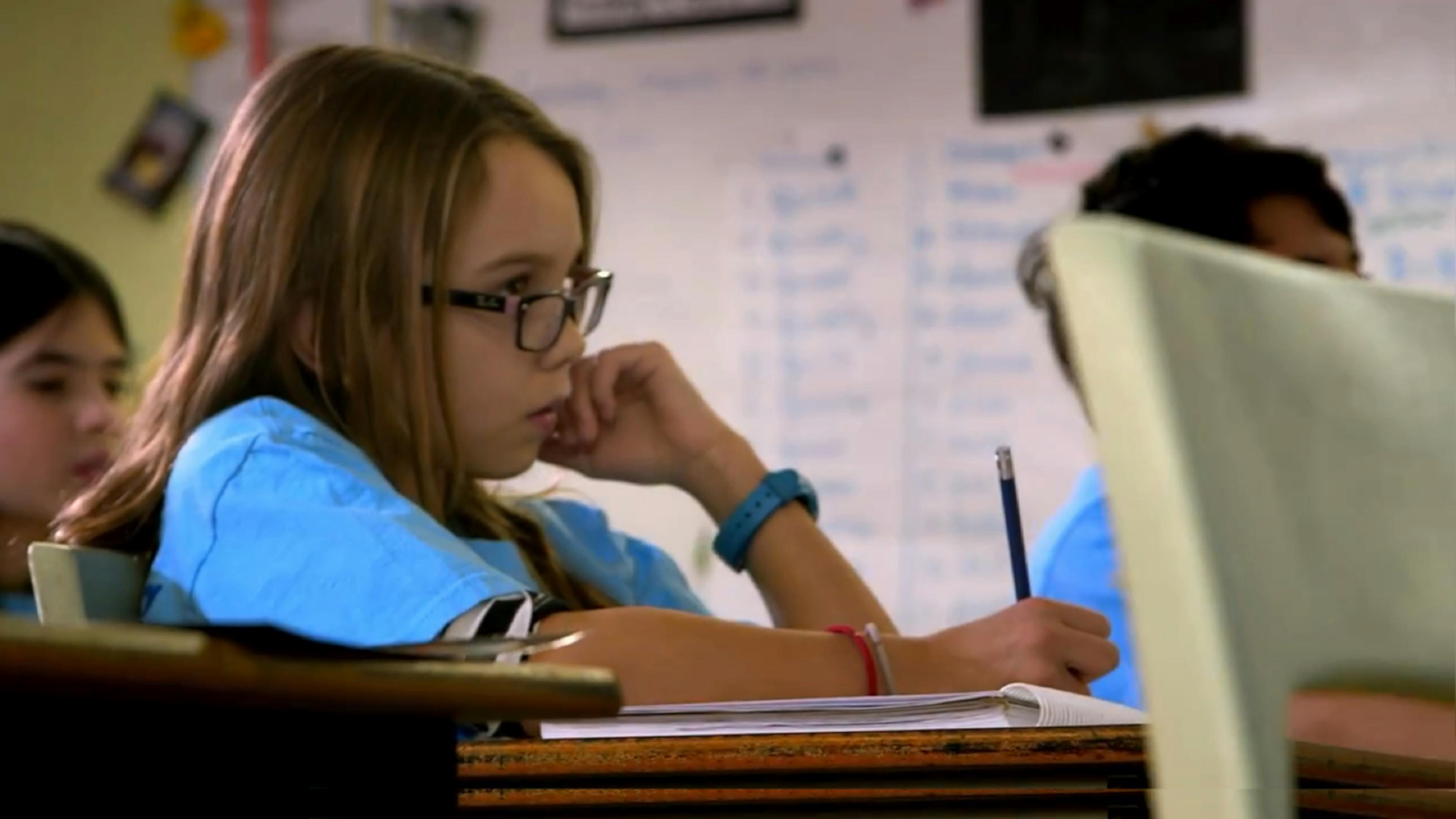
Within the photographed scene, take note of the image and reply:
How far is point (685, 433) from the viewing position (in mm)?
1566

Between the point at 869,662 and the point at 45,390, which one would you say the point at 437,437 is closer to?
the point at 869,662

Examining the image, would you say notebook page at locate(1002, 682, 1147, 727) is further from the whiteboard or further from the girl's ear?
the whiteboard

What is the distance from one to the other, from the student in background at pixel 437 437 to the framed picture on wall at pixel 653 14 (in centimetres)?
116

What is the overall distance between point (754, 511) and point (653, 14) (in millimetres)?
1375

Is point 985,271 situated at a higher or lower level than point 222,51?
lower

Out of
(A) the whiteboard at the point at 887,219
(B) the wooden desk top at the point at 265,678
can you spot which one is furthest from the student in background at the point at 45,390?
(B) the wooden desk top at the point at 265,678

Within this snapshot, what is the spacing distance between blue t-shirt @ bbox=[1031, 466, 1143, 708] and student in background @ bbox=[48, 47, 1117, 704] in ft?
0.95

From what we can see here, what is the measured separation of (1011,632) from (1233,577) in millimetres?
639

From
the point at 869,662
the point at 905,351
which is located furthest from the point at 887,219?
the point at 869,662

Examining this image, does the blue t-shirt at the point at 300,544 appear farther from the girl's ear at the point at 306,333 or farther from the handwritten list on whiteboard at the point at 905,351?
the handwritten list on whiteboard at the point at 905,351

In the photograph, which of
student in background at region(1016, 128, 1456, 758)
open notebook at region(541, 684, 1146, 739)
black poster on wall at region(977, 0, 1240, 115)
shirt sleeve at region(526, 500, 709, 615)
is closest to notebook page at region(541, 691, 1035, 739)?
open notebook at region(541, 684, 1146, 739)

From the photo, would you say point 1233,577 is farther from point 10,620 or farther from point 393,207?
point 393,207

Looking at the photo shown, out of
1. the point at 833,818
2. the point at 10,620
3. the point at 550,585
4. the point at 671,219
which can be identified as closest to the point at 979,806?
the point at 833,818

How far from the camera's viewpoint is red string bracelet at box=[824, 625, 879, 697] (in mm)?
1041
